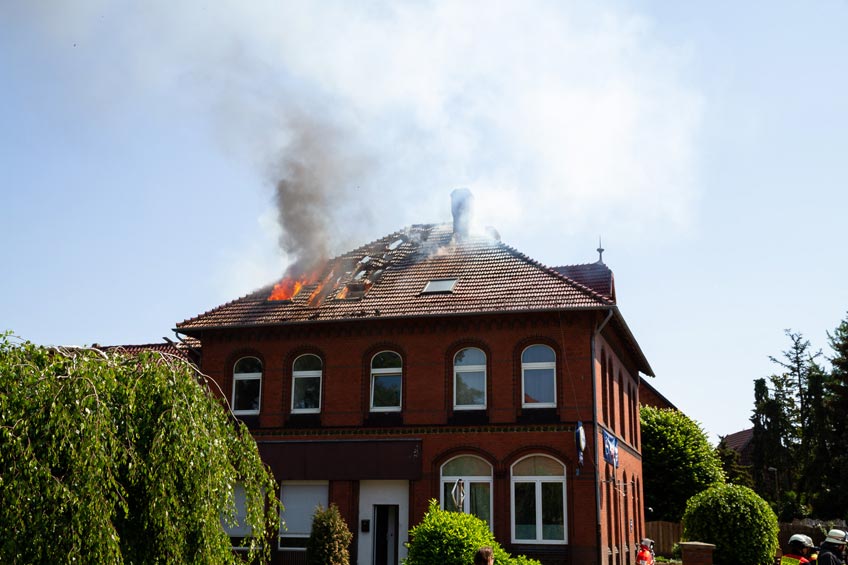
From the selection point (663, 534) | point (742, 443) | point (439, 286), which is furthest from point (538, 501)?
point (742, 443)

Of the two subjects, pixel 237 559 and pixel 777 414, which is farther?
pixel 777 414

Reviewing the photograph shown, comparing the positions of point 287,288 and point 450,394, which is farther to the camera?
point 287,288

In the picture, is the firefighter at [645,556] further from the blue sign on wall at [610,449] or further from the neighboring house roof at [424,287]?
the neighboring house roof at [424,287]

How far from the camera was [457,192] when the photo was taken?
29531 mm

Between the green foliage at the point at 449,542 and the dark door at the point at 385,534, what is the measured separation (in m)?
6.62

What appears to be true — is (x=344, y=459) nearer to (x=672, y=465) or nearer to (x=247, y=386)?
(x=247, y=386)

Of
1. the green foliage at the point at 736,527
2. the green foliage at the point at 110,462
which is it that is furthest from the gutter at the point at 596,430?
the green foliage at the point at 110,462

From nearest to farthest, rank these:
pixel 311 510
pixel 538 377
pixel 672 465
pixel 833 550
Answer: pixel 833 550
pixel 538 377
pixel 311 510
pixel 672 465

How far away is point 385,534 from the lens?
24.5m

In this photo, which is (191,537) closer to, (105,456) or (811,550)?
(105,456)

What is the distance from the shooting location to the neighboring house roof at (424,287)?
24.6m

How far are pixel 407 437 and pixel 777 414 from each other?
46.2m

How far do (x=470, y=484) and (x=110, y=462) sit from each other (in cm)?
1500

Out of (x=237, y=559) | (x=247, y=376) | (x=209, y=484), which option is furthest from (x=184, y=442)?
(x=247, y=376)
